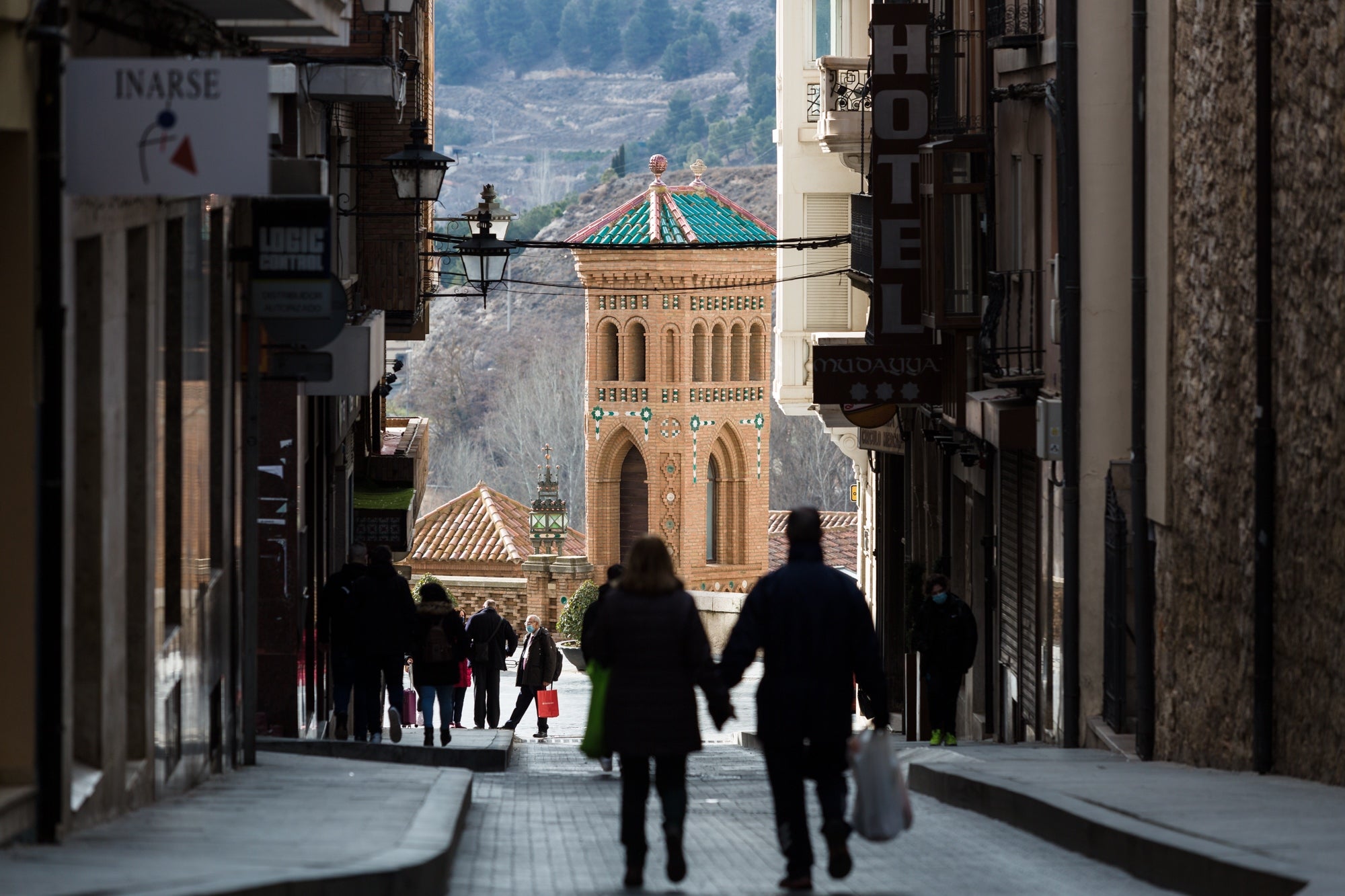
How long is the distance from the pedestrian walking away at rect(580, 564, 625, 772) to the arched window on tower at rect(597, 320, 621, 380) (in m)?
44.7

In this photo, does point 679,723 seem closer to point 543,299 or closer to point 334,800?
point 334,800

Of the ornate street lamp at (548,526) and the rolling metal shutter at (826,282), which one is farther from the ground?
the rolling metal shutter at (826,282)

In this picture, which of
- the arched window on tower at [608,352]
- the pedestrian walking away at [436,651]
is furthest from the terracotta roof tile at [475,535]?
the pedestrian walking away at [436,651]

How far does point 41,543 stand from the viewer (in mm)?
6777

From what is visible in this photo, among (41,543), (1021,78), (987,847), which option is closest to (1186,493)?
(987,847)

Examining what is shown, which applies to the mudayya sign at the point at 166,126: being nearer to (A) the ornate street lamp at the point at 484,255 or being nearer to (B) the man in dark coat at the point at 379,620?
(B) the man in dark coat at the point at 379,620

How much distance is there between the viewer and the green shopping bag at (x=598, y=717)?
26.0 ft

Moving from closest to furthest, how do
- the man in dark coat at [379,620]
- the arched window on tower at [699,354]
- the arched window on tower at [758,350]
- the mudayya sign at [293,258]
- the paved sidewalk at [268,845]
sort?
the paved sidewalk at [268,845]
the mudayya sign at [293,258]
the man in dark coat at [379,620]
the arched window on tower at [699,354]
the arched window on tower at [758,350]

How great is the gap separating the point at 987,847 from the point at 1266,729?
8.65 feet

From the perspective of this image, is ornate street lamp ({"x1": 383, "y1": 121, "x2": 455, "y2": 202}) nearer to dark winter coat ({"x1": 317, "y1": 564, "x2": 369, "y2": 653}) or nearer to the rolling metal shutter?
dark winter coat ({"x1": 317, "y1": 564, "x2": 369, "y2": 653})

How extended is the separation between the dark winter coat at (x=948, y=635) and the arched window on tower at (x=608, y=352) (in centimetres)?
4574

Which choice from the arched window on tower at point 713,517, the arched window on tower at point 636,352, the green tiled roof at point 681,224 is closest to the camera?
the green tiled roof at point 681,224

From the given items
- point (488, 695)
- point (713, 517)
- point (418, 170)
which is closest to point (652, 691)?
point (418, 170)

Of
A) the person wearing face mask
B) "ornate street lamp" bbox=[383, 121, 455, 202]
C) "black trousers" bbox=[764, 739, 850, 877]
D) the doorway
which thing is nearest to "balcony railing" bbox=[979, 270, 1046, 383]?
the person wearing face mask
